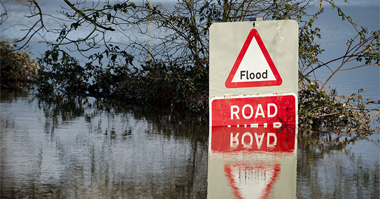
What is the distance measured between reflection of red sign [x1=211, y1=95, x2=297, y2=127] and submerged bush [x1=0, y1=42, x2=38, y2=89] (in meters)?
8.30

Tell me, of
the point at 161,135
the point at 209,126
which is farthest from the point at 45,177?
the point at 209,126

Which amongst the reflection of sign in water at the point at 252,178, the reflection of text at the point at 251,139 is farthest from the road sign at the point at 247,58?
the reflection of sign in water at the point at 252,178

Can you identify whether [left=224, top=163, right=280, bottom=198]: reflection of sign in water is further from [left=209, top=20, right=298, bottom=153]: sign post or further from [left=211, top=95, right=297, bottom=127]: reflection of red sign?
[left=211, top=95, right=297, bottom=127]: reflection of red sign

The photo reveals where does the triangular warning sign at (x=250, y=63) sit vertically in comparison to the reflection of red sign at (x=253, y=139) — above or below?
above

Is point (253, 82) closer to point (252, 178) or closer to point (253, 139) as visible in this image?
point (253, 139)

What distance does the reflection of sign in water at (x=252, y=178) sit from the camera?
541 centimetres

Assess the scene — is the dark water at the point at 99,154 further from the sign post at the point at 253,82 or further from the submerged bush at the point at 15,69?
the submerged bush at the point at 15,69

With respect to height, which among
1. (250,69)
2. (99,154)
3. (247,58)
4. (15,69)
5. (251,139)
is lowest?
(99,154)

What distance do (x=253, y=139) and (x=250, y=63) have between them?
1.18m

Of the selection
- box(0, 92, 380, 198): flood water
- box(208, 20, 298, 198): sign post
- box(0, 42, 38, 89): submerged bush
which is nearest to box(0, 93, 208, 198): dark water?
box(0, 92, 380, 198): flood water

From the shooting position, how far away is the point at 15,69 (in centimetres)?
1653

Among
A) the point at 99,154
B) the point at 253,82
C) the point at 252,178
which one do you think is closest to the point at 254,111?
the point at 253,82

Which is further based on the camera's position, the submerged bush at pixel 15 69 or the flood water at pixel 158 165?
the submerged bush at pixel 15 69

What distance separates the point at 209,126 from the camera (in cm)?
948
